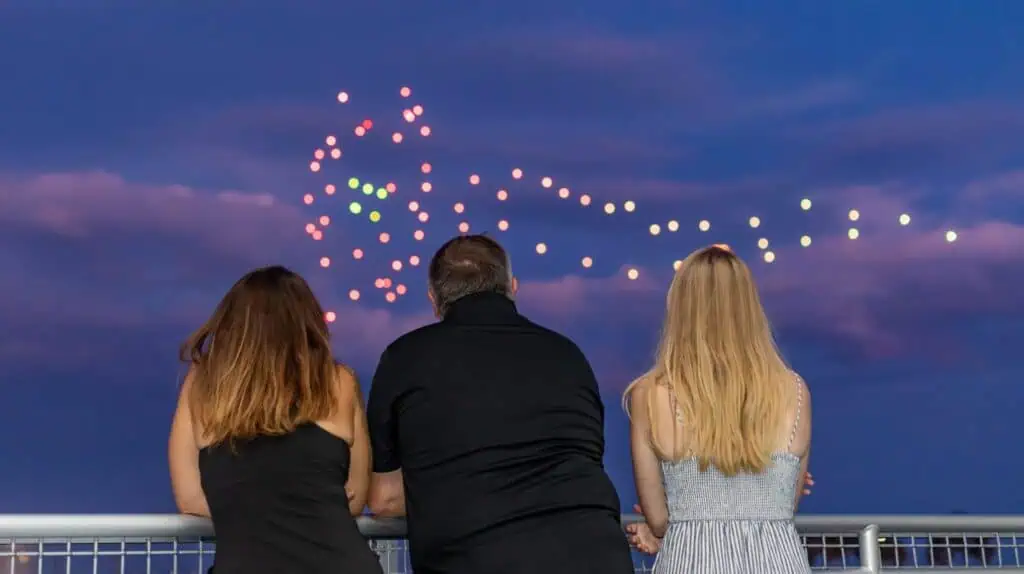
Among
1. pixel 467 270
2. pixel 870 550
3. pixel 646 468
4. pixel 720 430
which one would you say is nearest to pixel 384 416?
pixel 467 270

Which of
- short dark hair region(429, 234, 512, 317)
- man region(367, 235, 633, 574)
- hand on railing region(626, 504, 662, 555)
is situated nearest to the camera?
man region(367, 235, 633, 574)

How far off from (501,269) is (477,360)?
29cm

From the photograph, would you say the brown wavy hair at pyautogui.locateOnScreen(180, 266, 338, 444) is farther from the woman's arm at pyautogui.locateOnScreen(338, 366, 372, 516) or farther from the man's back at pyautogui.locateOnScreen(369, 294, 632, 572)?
the man's back at pyautogui.locateOnScreen(369, 294, 632, 572)

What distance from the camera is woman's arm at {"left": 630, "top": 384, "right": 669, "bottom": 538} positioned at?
3246mm

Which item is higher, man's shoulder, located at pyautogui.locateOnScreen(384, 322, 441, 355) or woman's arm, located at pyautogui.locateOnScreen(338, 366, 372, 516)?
man's shoulder, located at pyautogui.locateOnScreen(384, 322, 441, 355)

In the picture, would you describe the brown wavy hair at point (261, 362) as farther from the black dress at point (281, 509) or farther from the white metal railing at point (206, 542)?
the white metal railing at point (206, 542)

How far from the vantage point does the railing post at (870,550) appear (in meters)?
4.49

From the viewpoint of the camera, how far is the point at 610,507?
9.81 feet

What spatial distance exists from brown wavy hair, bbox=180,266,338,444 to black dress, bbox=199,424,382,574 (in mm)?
48

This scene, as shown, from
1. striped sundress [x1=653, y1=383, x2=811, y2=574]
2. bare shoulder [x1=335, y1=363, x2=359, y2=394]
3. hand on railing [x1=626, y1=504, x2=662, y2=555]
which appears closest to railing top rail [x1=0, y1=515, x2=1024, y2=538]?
bare shoulder [x1=335, y1=363, x2=359, y2=394]

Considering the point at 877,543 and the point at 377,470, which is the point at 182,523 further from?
the point at 877,543

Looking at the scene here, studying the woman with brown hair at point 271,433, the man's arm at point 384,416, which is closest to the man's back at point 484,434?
the man's arm at point 384,416

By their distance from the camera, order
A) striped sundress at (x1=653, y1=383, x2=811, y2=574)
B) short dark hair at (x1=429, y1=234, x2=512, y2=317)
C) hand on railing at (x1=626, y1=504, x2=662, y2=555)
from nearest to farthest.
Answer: short dark hair at (x1=429, y1=234, x2=512, y2=317) → striped sundress at (x1=653, y1=383, x2=811, y2=574) → hand on railing at (x1=626, y1=504, x2=662, y2=555)

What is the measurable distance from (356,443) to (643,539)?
36.8 inches
